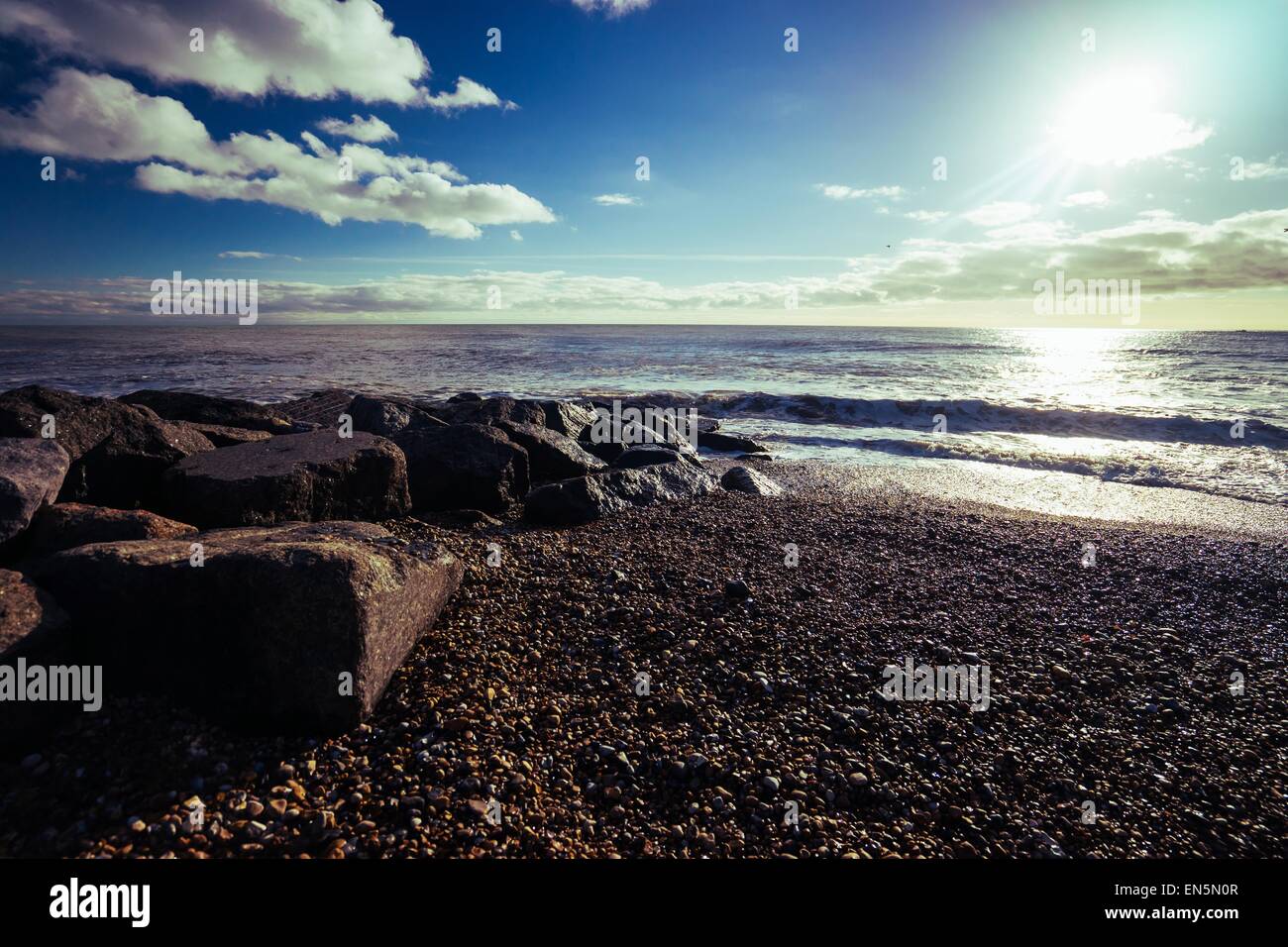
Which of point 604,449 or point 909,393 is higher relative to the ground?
point 909,393

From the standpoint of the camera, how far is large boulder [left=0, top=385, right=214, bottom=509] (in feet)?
19.7

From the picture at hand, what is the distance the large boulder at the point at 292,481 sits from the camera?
569cm

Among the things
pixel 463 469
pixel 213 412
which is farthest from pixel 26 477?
pixel 213 412

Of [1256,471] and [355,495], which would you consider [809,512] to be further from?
[1256,471]

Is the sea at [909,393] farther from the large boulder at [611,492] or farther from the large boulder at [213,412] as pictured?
the large boulder at [213,412]

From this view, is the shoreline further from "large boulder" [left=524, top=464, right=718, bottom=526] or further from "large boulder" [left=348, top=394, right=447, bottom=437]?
"large boulder" [left=348, top=394, right=447, bottom=437]

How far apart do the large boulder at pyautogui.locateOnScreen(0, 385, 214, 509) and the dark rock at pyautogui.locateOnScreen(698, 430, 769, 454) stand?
11074 mm

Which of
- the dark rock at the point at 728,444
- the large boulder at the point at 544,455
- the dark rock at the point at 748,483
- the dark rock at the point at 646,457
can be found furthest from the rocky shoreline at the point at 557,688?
the dark rock at the point at 728,444

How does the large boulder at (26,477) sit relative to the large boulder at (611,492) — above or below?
above

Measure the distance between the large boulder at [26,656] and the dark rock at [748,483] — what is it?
849 cm

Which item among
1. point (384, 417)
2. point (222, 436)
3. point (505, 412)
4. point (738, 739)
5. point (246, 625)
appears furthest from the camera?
point (505, 412)

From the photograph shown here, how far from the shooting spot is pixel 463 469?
8172 mm

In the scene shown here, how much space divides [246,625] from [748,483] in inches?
321

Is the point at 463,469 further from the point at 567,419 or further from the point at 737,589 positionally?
the point at 567,419
